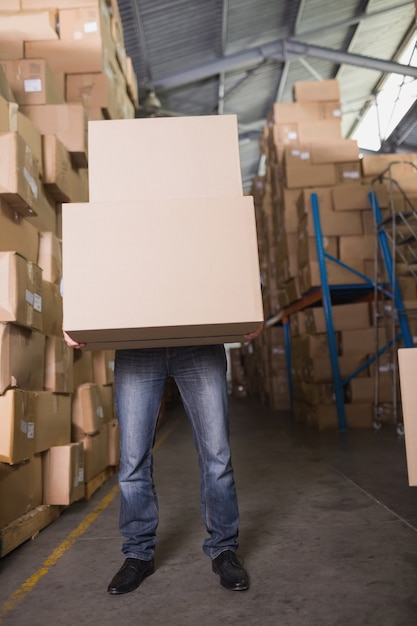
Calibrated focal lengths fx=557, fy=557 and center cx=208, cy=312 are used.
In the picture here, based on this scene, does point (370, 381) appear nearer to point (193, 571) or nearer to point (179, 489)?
point (179, 489)

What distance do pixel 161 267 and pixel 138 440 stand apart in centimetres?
76

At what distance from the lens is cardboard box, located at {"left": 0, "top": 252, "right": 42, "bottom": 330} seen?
2.50m

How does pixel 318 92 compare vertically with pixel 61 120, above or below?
above

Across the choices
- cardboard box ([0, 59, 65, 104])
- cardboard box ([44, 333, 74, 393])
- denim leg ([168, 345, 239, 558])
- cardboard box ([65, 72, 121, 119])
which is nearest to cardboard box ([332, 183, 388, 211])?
cardboard box ([65, 72, 121, 119])

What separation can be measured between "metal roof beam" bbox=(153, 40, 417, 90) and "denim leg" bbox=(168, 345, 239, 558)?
26.9 ft

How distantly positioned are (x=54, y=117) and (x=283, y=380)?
22.5 feet

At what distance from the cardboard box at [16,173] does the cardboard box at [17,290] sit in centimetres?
30

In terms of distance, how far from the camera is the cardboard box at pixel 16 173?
2611mm

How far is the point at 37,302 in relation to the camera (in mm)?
2889

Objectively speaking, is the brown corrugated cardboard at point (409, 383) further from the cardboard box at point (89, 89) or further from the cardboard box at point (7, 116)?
the cardboard box at point (89, 89)

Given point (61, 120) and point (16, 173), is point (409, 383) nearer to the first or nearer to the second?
point (16, 173)

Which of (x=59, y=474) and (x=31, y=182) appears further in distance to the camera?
(x=59, y=474)

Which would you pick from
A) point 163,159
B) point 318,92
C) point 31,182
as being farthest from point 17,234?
point 318,92

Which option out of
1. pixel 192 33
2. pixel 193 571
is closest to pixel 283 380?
pixel 192 33
